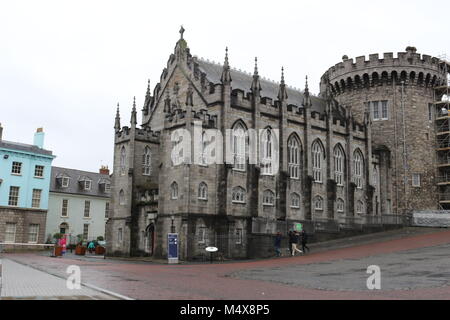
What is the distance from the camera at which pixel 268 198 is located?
3938cm

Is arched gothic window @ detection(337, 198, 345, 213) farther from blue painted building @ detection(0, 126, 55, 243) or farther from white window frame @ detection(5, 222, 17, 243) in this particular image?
white window frame @ detection(5, 222, 17, 243)

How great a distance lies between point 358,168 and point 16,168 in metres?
34.3

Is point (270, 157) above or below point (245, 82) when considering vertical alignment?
below

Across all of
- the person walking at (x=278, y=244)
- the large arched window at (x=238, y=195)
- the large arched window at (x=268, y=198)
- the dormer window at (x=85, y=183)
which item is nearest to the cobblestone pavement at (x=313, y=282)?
the person walking at (x=278, y=244)

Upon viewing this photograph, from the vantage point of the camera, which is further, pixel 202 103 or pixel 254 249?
pixel 202 103

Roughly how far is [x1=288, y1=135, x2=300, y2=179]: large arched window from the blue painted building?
Result: 27207 mm

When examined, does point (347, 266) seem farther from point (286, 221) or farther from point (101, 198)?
point (101, 198)

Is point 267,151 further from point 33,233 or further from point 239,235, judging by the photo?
point 33,233

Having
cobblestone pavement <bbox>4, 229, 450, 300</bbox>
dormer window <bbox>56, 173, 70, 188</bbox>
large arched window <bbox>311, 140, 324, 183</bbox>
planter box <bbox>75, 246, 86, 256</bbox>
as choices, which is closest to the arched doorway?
planter box <bbox>75, 246, 86, 256</bbox>

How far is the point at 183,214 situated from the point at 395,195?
83.9 feet

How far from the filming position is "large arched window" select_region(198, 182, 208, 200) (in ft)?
113

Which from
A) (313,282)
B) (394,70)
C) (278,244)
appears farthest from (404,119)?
(313,282)

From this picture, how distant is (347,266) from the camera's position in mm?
21641
